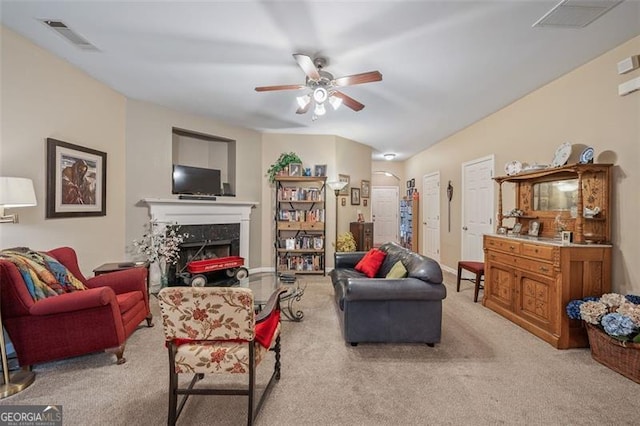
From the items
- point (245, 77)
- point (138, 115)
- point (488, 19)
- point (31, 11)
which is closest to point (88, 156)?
point (138, 115)

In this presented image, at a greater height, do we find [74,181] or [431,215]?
[74,181]

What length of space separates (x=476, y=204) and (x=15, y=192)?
5.61 m

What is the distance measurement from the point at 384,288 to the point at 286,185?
11.6 ft

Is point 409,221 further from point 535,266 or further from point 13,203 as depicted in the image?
point 13,203

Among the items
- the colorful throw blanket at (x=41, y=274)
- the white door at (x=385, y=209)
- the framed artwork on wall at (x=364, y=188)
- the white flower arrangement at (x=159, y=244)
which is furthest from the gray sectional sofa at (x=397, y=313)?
the white door at (x=385, y=209)

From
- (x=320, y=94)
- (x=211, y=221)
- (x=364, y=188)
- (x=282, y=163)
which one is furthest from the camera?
(x=364, y=188)

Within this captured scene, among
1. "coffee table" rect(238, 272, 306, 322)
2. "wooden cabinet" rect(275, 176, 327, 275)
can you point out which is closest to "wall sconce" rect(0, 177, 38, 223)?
"coffee table" rect(238, 272, 306, 322)

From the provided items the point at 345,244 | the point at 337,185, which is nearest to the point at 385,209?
the point at 345,244

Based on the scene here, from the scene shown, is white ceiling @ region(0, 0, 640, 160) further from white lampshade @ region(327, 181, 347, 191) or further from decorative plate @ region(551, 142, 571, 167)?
white lampshade @ region(327, 181, 347, 191)

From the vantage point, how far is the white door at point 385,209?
893 cm

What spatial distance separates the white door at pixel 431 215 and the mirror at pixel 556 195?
2.85m

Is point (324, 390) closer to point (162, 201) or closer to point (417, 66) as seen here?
point (417, 66)

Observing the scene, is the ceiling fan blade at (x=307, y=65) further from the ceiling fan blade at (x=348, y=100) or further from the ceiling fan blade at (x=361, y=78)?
the ceiling fan blade at (x=348, y=100)

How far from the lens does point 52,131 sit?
2.91m
